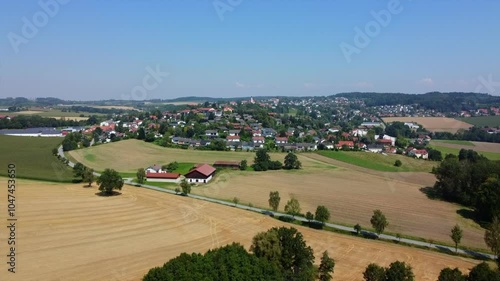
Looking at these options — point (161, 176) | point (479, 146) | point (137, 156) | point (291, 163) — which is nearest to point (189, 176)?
point (161, 176)

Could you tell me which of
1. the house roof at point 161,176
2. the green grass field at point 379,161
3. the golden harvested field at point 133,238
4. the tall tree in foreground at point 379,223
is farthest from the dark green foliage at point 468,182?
the house roof at point 161,176

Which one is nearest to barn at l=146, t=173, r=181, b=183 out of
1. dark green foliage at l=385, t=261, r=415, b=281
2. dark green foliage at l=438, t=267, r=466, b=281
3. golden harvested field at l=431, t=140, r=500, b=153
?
dark green foliage at l=385, t=261, r=415, b=281

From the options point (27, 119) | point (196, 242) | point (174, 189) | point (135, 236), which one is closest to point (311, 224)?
point (196, 242)

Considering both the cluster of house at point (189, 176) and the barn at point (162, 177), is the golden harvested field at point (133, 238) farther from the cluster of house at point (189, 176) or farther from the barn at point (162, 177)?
the barn at point (162, 177)

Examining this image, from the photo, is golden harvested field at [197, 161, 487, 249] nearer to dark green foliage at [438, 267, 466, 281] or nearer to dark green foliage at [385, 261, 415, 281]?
dark green foliage at [438, 267, 466, 281]

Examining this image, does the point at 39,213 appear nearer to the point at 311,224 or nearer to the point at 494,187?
the point at 311,224

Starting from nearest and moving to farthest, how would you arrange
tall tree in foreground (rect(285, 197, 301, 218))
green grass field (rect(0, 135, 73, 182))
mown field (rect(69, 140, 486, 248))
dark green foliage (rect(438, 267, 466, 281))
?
dark green foliage (rect(438, 267, 466, 281))
tall tree in foreground (rect(285, 197, 301, 218))
mown field (rect(69, 140, 486, 248))
green grass field (rect(0, 135, 73, 182))
